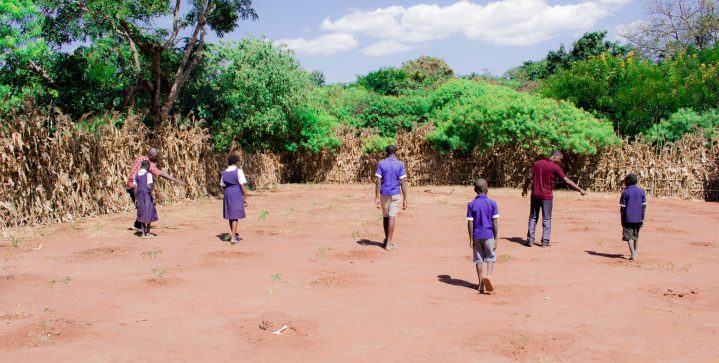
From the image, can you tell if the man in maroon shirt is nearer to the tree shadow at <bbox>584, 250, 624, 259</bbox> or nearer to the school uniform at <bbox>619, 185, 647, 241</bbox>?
the tree shadow at <bbox>584, 250, 624, 259</bbox>

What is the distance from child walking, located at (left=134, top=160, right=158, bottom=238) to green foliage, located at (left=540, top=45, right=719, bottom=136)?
18828 mm

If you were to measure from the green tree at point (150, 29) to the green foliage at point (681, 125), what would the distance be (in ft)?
51.1

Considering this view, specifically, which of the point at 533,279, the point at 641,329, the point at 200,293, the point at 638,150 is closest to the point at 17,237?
the point at 200,293

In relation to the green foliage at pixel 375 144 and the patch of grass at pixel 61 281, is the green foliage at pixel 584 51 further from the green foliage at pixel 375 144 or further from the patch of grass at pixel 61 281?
the patch of grass at pixel 61 281

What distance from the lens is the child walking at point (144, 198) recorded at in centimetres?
1087

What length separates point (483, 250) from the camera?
7.16 m

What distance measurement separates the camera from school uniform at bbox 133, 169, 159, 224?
10.9 metres

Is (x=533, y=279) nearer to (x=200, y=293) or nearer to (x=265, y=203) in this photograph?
(x=200, y=293)

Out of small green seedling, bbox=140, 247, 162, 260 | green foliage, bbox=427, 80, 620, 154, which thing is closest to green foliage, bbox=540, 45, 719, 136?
green foliage, bbox=427, 80, 620, 154

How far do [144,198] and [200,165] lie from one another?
7.93m

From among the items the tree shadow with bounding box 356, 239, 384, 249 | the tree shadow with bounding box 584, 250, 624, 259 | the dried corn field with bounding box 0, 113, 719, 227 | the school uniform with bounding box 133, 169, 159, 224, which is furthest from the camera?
the dried corn field with bounding box 0, 113, 719, 227

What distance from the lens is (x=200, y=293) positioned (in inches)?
276

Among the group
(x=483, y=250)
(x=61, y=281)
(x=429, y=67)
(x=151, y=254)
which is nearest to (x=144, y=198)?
(x=151, y=254)

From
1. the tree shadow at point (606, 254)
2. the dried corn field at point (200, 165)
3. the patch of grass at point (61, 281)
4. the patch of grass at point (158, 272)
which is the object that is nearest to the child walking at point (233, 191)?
the patch of grass at point (158, 272)
